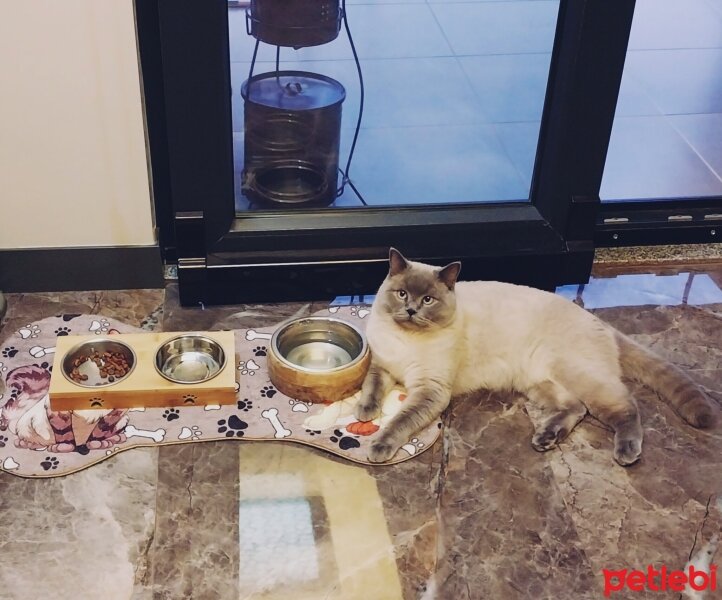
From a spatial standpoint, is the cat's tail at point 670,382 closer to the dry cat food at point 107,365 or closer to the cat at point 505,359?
the cat at point 505,359

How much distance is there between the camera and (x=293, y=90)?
7.55 ft

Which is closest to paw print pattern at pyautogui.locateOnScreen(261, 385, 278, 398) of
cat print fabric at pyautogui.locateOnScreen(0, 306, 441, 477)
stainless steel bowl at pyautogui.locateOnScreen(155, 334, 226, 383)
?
cat print fabric at pyautogui.locateOnScreen(0, 306, 441, 477)

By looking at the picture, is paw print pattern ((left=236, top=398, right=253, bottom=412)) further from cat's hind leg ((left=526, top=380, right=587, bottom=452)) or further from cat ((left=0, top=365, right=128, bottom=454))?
cat's hind leg ((left=526, top=380, right=587, bottom=452))

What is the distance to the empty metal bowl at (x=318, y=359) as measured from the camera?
6.50 ft

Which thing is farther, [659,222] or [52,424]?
[659,222]

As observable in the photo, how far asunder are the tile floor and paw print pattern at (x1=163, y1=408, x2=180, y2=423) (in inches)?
23.4

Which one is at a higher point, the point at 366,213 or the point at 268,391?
the point at 366,213

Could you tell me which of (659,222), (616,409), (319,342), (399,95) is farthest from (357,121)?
(616,409)

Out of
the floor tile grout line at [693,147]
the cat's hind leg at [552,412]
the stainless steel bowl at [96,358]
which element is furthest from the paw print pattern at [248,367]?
the floor tile grout line at [693,147]

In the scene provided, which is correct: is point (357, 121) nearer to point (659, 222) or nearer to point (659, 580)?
point (659, 222)

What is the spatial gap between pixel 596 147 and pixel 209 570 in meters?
1.32

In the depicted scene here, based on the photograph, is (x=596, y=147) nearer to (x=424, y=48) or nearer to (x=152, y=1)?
(x=424, y=48)

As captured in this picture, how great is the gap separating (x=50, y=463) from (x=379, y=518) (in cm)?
66

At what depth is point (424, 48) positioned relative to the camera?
2320 millimetres
